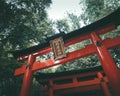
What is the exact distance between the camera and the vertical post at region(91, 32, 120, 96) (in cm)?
491

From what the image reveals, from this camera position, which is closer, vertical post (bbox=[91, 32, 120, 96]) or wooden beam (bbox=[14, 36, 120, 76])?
vertical post (bbox=[91, 32, 120, 96])

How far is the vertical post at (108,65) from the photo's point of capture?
4907 millimetres

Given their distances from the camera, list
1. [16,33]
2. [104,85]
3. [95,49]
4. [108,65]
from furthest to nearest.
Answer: [16,33]
[104,85]
[95,49]
[108,65]

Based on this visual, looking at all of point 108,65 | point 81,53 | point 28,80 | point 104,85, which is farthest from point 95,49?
point 104,85

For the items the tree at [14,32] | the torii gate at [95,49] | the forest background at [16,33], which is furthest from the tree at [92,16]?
the torii gate at [95,49]

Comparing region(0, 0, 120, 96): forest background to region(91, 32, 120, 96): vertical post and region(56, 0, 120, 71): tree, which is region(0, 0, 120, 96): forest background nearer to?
region(56, 0, 120, 71): tree

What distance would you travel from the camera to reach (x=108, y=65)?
5332 millimetres

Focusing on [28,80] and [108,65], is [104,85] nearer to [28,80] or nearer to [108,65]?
[108,65]

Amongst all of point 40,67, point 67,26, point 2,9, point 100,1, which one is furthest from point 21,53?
point 67,26

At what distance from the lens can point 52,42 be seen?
7.04 m

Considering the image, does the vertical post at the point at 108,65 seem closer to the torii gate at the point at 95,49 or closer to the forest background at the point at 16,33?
the torii gate at the point at 95,49

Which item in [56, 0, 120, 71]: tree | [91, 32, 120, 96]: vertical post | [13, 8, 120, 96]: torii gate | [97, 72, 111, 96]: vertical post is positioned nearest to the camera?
[91, 32, 120, 96]: vertical post

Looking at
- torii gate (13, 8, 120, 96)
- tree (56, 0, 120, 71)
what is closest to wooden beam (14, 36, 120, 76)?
torii gate (13, 8, 120, 96)

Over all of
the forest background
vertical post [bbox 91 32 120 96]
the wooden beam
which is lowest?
vertical post [bbox 91 32 120 96]
